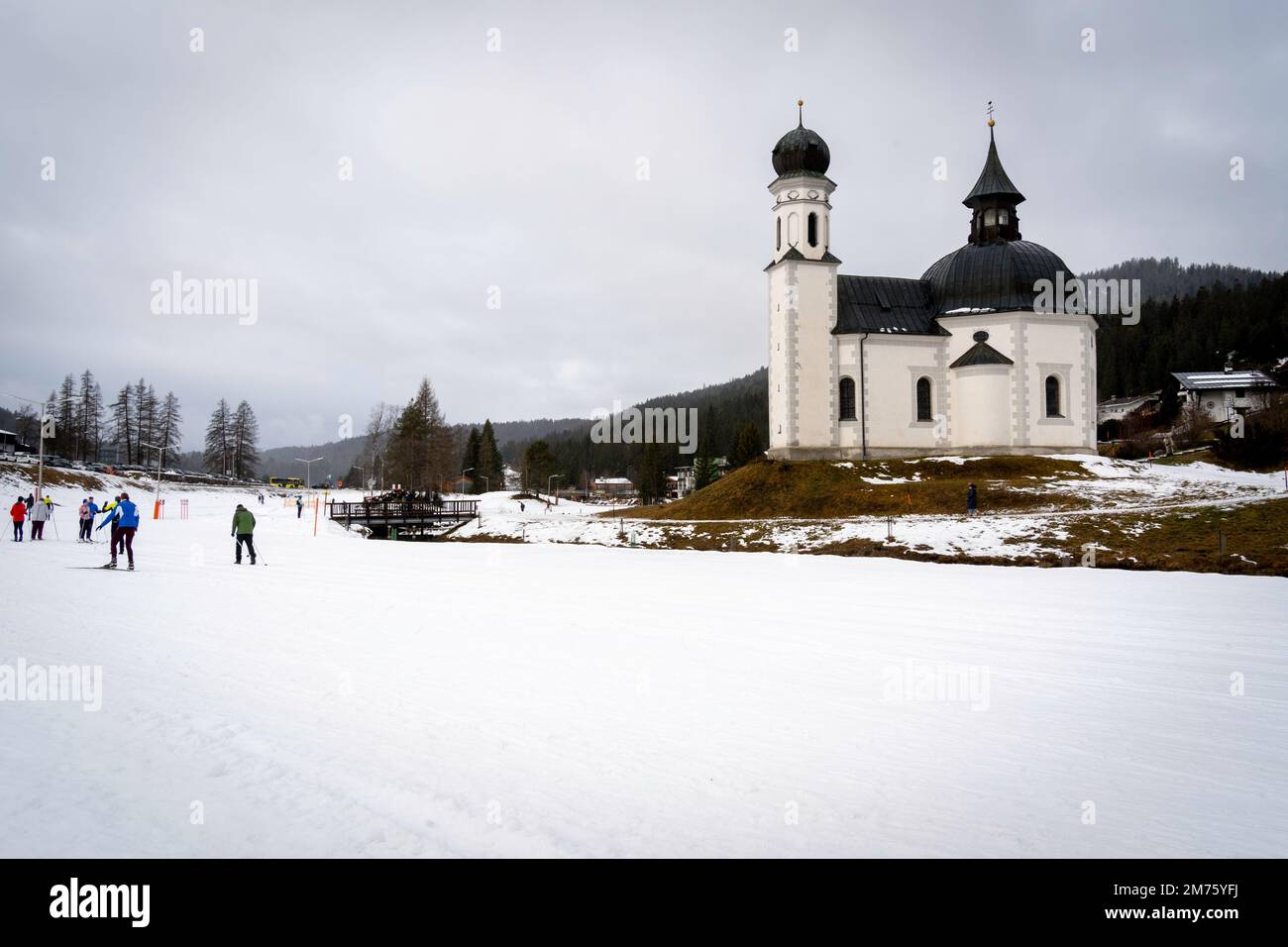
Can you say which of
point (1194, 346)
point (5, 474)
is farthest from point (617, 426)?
point (5, 474)

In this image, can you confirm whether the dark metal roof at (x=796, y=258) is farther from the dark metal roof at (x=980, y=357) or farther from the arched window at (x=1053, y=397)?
the arched window at (x=1053, y=397)

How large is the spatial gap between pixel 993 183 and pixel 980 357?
14.5 m

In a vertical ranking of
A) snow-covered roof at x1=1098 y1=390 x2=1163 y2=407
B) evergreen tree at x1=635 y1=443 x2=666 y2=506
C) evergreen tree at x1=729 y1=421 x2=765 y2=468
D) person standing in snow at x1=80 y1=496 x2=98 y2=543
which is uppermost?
snow-covered roof at x1=1098 y1=390 x2=1163 y2=407

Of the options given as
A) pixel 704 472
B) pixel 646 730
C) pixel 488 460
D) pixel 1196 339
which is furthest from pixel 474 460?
pixel 646 730

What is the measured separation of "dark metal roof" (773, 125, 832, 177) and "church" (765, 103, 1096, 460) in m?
0.08

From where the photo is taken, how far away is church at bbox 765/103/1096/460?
44875mm

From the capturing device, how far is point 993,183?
166 ft

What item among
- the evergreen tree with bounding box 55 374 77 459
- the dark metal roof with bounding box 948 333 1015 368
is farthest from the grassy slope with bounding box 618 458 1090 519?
the evergreen tree with bounding box 55 374 77 459

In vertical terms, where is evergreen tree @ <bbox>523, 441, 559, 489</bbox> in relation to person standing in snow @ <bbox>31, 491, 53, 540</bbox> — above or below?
above

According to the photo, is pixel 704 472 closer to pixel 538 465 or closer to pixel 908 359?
pixel 538 465

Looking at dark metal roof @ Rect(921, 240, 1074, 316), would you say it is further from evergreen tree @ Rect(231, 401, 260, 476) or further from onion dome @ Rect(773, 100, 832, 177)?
evergreen tree @ Rect(231, 401, 260, 476)

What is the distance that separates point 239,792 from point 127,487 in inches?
3297

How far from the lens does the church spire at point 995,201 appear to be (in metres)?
50.4

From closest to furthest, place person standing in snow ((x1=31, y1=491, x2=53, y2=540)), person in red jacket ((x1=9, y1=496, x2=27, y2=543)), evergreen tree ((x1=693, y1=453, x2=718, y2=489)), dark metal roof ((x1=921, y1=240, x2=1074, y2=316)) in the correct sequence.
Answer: person in red jacket ((x1=9, y1=496, x2=27, y2=543))
person standing in snow ((x1=31, y1=491, x2=53, y2=540))
dark metal roof ((x1=921, y1=240, x2=1074, y2=316))
evergreen tree ((x1=693, y1=453, x2=718, y2=489))
